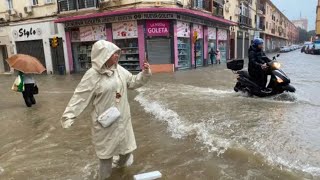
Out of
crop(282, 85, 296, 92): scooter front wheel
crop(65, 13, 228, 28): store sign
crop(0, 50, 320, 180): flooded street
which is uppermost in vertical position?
crop(65, 13, 228, 28): store sign

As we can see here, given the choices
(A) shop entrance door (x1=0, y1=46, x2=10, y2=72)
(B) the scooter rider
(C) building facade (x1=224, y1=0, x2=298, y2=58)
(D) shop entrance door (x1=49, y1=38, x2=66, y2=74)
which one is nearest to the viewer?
(B) the scooter rider

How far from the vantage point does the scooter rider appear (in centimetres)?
884

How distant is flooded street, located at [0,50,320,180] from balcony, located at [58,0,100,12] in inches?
523

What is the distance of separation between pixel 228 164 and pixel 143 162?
119 centimetres

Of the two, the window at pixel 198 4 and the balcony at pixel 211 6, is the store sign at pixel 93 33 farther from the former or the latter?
the window at pixel 198 4

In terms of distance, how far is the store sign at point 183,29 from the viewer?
2039 centimetres

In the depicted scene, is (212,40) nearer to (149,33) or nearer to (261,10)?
(149,33)

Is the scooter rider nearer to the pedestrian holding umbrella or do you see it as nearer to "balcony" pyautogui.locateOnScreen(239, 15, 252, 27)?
the pedestrian holding umbrella

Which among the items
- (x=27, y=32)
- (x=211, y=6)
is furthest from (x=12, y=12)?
(x=211, y=6)

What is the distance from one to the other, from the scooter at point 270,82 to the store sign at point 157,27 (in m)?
10.1

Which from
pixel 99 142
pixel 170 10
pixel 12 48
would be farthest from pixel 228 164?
pixel 12 48

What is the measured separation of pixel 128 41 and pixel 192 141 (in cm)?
1541

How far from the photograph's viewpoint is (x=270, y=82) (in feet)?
29.3

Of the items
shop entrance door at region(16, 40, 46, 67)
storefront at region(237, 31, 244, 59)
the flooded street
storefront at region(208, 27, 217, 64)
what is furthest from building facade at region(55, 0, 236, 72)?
storefront at region(237, 31, 244, 59)
